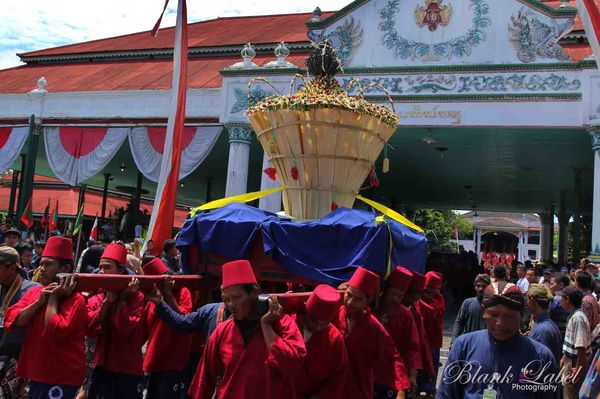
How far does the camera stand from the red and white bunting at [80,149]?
16438 millimetres

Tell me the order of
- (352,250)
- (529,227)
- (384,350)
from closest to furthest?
(384,350) → (352,250) → (529,227)

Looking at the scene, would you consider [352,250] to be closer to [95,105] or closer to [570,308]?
[570,308]

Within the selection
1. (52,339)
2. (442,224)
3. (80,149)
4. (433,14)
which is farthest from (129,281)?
(442,224)

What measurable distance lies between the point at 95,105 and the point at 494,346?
1527 cm

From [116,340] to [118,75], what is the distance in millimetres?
15168

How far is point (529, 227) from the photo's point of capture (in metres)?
69.6

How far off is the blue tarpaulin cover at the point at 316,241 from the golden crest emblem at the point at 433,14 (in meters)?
9.22

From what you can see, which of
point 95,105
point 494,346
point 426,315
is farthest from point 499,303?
point 95,105

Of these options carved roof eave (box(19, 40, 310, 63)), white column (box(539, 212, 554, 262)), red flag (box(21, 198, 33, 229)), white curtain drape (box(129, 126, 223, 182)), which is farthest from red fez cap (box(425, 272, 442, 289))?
white column (box(539, 212, 554, 262))

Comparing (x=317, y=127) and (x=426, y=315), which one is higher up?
(x=317, y=127)

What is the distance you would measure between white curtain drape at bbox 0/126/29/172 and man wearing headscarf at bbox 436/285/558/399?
55.1 ft

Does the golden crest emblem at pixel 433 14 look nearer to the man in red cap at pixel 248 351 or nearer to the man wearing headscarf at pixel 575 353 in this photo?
the man wearing headscarf at pixel 575 353

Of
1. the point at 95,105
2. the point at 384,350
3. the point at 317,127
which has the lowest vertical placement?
the point at 384,350

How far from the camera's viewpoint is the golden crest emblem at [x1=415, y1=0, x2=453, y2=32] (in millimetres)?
13453
